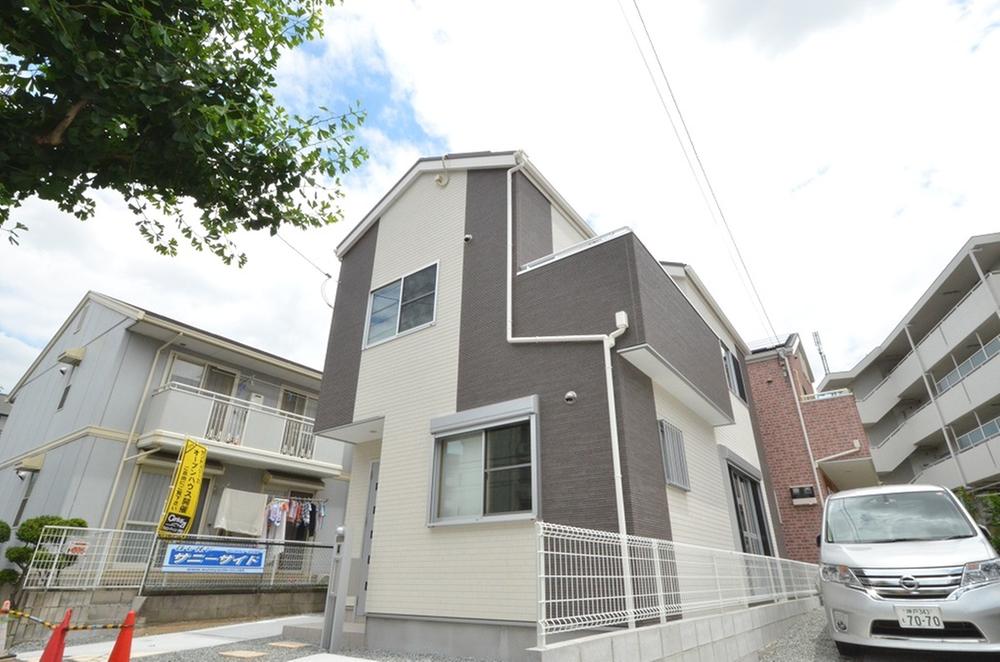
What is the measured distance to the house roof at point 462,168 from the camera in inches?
356

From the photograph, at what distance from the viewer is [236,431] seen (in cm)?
1311

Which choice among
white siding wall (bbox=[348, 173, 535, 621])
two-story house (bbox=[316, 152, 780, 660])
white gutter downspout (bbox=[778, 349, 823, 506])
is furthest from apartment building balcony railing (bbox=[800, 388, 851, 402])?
white siding wall (bbox=[348, 173, 535, 621])

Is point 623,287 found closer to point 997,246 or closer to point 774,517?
point 774,517

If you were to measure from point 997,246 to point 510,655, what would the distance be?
21.3m

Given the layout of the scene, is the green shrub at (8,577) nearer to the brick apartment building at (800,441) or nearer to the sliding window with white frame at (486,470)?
the sliding window with white frame at (486,470)

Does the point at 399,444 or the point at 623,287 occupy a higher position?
the point at 623,287

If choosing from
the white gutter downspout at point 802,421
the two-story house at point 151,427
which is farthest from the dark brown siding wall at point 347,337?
the white gutter downspout at point 802,421

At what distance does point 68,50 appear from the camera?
407cm

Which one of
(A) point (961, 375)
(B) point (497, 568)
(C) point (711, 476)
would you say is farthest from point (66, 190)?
(A) point (961, 375)

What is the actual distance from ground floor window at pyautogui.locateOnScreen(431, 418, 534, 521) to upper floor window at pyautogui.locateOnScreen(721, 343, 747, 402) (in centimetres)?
712

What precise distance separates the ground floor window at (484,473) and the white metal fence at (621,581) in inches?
45.8

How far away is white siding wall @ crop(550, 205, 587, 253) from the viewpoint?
9530 mm

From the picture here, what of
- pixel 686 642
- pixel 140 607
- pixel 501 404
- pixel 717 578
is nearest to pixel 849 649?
pixel 717 578

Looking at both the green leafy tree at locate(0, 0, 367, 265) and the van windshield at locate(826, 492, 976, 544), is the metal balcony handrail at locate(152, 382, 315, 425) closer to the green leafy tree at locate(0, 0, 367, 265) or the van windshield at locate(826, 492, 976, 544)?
the green leafy tree at locate(0, 0, 367, 265)
